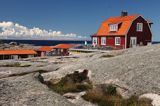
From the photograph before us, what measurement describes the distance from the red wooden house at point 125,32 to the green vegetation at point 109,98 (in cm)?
4530

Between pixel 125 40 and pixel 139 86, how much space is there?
45.8 m

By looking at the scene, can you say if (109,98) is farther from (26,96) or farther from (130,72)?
(26,96)

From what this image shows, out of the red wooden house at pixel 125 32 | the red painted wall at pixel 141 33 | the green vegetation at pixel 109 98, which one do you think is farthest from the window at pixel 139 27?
the green vegetation at pixel 109 98

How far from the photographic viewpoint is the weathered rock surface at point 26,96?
52.3ft

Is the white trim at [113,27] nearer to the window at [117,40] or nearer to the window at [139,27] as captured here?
the window at [117,40]

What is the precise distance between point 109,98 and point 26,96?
578 centimetres

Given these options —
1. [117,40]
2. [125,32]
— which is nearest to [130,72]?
[125,32]

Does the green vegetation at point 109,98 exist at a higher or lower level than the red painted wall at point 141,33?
lower

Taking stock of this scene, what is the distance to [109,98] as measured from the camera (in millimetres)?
19234

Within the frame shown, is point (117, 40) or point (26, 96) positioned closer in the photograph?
point (26, 96)

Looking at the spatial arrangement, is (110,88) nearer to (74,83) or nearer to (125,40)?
(74,83)

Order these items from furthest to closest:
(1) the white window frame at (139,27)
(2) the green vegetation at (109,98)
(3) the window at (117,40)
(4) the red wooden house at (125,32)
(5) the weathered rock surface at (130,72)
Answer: (1) the white window frame at (139,27) < (3) the window at (117,40) < (4) the red wooden house at (125,32) < (5) the weathered rock surface at (130,72) < (2) the green vegetation at (109,98)

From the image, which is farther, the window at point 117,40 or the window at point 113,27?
the window at point 113,27

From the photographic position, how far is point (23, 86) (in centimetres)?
1828
